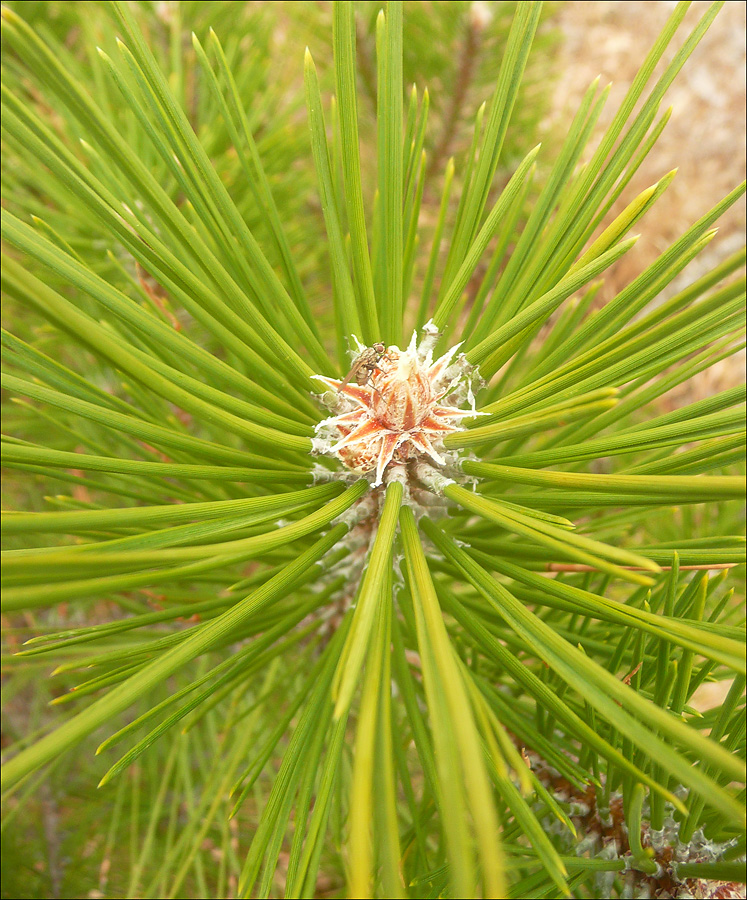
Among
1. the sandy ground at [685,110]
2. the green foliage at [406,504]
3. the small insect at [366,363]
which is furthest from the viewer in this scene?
the sandy ground at [685,110]

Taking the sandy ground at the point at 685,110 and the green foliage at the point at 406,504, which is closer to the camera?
the green foliage at the point at 406,504

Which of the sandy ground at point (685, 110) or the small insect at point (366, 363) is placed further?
the sandy ground at point (685, 110)

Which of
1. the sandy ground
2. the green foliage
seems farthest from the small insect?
the sandy ground

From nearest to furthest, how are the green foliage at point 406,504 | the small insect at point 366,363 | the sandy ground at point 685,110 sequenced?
the green foliage at point 406,504
the small insect at point 366,363
the sandy ground at point 685,110

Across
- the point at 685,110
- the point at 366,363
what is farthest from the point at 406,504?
the point at 685,110

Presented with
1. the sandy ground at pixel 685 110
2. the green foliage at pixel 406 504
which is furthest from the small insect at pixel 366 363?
Result: the sandy ground at pixel 685 110

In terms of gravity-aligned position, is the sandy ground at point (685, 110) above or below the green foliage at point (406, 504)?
above

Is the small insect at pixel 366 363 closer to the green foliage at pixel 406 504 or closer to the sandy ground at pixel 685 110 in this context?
the green foliage at pixel 406 504

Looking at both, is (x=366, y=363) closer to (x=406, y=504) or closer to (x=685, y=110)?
(x=406, y=504)

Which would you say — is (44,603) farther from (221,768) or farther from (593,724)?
(221,768)
